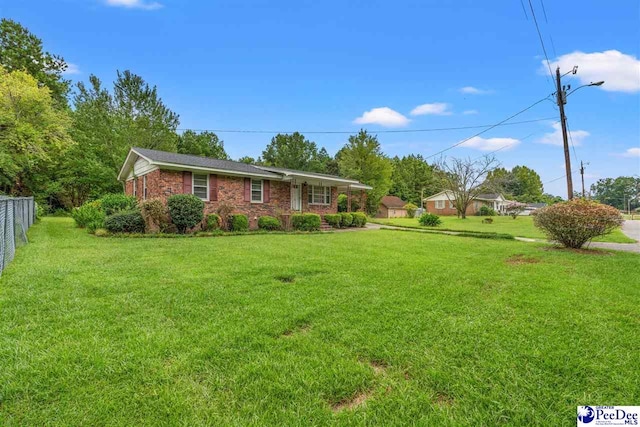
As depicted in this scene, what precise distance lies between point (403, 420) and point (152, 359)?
6.45ft

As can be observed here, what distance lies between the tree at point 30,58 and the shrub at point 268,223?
18.0 meters

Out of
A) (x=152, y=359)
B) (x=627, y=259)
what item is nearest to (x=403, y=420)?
(x=152, y=359)

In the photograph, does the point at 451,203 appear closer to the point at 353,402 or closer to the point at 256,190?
the point at 256,190

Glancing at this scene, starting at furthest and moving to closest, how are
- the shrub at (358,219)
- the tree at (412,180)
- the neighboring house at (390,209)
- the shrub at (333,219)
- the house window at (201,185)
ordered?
the tree at (412,180), the neighboring house at (390,209), the shrub at (358,219), the shrub at (333,219), the house window at (201,185)

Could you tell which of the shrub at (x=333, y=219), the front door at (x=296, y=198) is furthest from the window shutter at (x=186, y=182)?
the shrub at (x=333, y=219)

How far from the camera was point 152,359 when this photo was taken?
244cm

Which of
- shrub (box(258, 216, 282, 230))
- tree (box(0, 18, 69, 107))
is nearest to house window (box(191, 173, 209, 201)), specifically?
shrub (box(258, 216, 282, 230))

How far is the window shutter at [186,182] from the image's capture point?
12742mm

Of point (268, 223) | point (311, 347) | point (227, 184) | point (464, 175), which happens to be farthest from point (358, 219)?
point (464, 175)

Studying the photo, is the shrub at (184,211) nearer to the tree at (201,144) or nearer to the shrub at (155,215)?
the shrub at (155,215)

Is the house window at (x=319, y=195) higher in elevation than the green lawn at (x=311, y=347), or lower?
higher

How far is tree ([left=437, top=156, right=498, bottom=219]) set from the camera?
2822 centimetres

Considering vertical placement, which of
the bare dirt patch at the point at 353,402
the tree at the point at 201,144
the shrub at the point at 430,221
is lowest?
the bare dirt patch at the point at 353,402

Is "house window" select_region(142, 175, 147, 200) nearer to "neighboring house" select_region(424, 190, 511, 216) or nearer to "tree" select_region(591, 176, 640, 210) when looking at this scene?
"neighboring house" select_region(424, 190, 511, 216)
